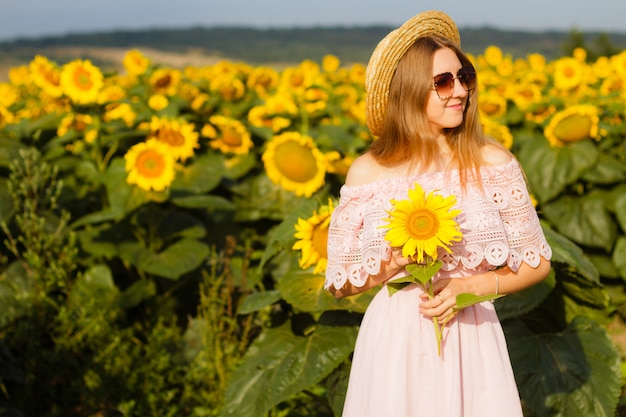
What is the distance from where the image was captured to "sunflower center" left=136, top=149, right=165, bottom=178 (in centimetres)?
370

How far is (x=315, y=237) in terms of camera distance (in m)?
Result: 2.47

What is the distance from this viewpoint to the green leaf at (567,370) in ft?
8.41

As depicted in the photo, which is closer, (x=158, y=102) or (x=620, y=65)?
(x=158, y=102)

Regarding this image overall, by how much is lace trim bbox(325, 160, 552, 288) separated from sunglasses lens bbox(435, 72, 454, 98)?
0.58ft

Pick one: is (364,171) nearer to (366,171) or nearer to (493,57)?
(366,171)

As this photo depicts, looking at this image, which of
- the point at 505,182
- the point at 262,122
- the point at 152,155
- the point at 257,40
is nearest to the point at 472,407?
the point at 505,182

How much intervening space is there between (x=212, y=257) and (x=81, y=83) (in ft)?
3.23

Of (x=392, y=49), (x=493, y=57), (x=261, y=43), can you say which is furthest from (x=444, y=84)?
(x=261, y=43)

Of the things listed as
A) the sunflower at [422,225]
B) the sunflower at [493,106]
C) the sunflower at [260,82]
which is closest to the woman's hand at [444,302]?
the sunflower at [422,225]

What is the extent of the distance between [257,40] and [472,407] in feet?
136

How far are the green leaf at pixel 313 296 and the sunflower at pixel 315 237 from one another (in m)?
0.12

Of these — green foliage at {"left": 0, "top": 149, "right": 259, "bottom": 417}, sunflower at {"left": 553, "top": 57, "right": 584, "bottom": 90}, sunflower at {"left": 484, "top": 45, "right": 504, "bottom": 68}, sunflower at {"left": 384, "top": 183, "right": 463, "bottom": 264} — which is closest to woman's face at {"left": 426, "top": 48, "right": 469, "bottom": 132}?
sunflower at {"left": 384, "top": 183, "right": 463, "bottom": 264}

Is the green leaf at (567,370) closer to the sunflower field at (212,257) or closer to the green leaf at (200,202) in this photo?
the sunflower field at (212,257)

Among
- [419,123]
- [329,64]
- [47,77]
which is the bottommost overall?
[419,123]
